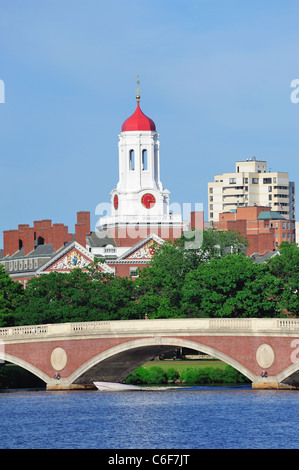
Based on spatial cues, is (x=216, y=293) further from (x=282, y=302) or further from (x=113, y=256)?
(x=113, y=256)

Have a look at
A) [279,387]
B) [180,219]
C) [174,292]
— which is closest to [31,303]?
[174,292]

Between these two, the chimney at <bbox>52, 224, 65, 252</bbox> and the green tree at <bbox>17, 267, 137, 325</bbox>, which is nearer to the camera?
the green tree at <bbox>17, 267, 137, 325</bbox>

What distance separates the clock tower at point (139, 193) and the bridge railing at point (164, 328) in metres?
55.7

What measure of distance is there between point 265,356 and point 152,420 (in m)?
13.5

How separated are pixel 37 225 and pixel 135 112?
16.7 m

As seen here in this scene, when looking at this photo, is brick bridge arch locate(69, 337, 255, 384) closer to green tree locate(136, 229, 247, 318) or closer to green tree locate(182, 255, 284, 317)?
green tree locate(182, 255, 284, 317)

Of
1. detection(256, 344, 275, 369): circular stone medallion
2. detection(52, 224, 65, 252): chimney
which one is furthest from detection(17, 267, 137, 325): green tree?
detection(52, 224, 65, 252): chimney

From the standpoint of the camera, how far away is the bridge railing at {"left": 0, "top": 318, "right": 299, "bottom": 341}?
Result: 301ft

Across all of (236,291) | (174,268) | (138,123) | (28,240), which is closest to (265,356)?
(236,291)

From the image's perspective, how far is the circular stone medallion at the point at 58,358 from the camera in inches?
3856

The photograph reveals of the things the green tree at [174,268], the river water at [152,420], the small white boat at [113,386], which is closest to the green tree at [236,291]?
the green tree at [174,268]

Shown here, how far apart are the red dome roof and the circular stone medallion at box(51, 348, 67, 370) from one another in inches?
2440

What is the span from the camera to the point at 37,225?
6516 inches

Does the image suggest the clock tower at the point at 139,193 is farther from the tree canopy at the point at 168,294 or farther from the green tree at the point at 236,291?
the green tree at the point at 236,291
